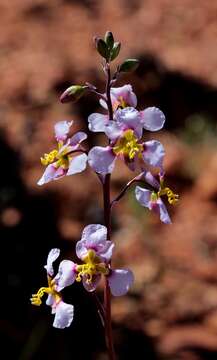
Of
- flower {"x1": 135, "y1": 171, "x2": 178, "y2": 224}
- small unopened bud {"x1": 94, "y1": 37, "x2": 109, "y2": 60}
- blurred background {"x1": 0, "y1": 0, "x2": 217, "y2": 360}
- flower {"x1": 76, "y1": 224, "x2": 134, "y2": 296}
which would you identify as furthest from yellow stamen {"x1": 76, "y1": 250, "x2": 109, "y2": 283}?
blurred background {"x1": 0, "y1": 0, "x2": 217, "y2": 360}

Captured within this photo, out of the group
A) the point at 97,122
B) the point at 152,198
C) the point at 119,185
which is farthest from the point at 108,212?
the point at 119,185

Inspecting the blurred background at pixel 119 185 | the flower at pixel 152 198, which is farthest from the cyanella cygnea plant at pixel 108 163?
the blurred background at pixel 119 185

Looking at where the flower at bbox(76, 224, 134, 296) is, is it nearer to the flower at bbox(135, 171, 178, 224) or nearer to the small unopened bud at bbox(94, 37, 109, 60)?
the flower at bbox(135, 171, 178, 224)

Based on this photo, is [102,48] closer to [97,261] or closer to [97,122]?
[97,122]

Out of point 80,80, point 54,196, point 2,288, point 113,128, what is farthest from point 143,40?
point 113,128

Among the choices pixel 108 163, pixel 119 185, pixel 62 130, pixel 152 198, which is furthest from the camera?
pixel 119 185

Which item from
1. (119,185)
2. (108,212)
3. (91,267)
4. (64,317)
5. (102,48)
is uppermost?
(102,48)

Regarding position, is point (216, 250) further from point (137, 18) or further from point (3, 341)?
point (137, 18)

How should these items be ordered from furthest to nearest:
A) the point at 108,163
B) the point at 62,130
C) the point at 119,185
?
the point at 119,185 → the point at 62,130 → the point at 108,163
